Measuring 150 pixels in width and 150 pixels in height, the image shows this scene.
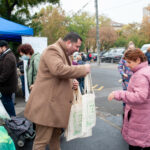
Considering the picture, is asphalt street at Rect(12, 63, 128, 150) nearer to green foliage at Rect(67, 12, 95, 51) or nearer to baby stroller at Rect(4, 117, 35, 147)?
baby stroller at Rect(4, 117, 35, 147)

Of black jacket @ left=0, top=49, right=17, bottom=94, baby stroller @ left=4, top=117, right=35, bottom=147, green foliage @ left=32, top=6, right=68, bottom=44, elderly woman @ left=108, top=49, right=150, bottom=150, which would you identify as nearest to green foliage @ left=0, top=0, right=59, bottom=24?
black jacket @ left=0, top=49, right=17, bottom=94

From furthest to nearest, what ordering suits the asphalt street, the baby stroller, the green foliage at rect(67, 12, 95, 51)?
the green foliage at rect(67, 12, 95, 51)
the asphalt street
the baby stroller

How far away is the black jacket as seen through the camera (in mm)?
3541

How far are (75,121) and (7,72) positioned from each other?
73.6 inches

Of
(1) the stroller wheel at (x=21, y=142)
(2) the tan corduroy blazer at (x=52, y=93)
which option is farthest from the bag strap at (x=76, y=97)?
(1) the stroller wheel at (x=21, y=142)

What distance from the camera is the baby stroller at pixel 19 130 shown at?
306 cm

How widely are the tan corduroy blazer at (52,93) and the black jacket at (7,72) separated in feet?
5.07

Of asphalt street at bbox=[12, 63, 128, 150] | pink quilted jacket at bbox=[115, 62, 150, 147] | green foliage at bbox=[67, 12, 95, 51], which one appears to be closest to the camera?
pink quilted jacket at bbox=[115, 62, 150, 147]

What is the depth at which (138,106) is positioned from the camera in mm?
2174

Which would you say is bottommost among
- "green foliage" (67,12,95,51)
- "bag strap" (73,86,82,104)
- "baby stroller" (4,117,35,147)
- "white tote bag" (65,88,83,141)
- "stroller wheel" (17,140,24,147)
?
"stroller wheel" (17,140,24,147)

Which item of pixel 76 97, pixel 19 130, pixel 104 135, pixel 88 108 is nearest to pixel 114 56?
pixel 104 135

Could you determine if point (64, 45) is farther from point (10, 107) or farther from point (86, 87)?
point (10, 107)

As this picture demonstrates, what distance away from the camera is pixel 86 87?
7.57ft

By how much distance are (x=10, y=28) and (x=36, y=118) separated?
4513 mm
